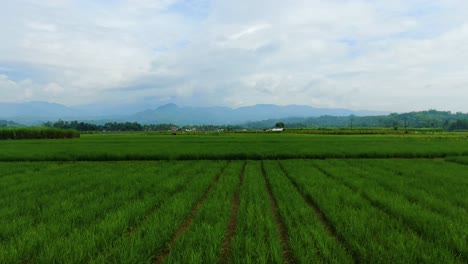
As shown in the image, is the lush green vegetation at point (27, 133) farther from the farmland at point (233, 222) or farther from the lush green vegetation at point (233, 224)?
the lush green vegetation at point (233, 224)

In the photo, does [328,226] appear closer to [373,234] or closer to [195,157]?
[373,234]

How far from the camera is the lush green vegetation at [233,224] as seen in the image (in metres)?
3.81

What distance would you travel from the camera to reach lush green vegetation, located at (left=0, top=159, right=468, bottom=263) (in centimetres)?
381

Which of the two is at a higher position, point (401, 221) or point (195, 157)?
point (401, 221)

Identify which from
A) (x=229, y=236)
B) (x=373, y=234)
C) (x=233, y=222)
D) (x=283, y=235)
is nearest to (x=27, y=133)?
(x=233, y=222)

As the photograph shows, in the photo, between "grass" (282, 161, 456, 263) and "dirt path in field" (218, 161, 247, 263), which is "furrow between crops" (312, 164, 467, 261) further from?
"dirt path in field" (218, 161, 247, 263)

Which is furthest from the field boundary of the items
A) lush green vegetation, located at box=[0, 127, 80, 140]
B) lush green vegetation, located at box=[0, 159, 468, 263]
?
lush green vegetation, located at box=[0, 127, 80, 140]

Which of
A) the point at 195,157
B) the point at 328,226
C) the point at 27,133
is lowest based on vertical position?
the point at 195,157

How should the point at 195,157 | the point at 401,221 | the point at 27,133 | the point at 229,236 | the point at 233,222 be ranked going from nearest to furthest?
the point at 229,236 → the point at 401,221 → the point at 233,222 → the point at 195,157 → the point at 27,133

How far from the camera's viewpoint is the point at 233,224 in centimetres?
539

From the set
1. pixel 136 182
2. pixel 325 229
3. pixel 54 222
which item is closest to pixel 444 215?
pixel 325 229

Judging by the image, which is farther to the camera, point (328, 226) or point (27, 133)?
point (27, 133)

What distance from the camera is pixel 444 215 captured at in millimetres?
5504

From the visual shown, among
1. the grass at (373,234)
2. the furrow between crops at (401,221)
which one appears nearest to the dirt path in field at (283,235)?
the grass at (373,234)
